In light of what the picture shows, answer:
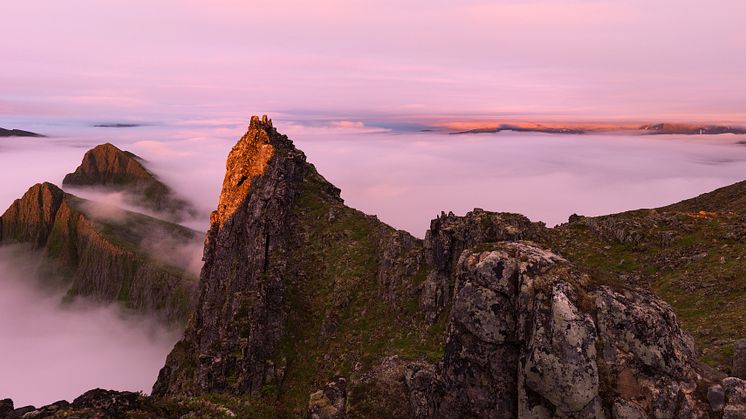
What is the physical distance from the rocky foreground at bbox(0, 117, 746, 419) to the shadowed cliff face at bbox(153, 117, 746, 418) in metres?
0.10

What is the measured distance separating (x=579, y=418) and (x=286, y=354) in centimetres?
4469

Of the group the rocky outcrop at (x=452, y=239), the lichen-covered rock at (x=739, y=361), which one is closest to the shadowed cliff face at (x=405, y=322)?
the rocky outcrop at (x=452, y=239)

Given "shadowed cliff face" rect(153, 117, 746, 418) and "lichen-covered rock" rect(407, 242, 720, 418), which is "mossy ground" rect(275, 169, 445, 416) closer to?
"shadowed cliff face" rect(153, 117, 746, 418)

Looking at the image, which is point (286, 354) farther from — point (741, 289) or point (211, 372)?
point (741, 289)

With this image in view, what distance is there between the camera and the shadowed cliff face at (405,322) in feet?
54.8

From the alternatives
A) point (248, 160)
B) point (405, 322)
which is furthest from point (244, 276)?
point (405, 322)

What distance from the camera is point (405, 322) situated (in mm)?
50406

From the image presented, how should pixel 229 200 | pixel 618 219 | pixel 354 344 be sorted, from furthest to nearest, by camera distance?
pixel 229 200 < pixel 618 219 < pixel 354 344

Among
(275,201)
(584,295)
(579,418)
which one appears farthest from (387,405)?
(275,201)

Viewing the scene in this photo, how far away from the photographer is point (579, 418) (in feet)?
52.8

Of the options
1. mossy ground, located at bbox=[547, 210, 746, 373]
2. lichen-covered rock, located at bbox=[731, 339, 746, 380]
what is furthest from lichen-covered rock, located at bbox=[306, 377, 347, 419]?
lichen-covered rock, located at bbox=[731, 339, 746, 380]

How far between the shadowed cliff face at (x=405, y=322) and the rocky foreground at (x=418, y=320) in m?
0.10

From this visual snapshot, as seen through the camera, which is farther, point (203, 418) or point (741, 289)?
point (741, 289)

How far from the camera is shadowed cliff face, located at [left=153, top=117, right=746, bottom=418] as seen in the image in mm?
16703
